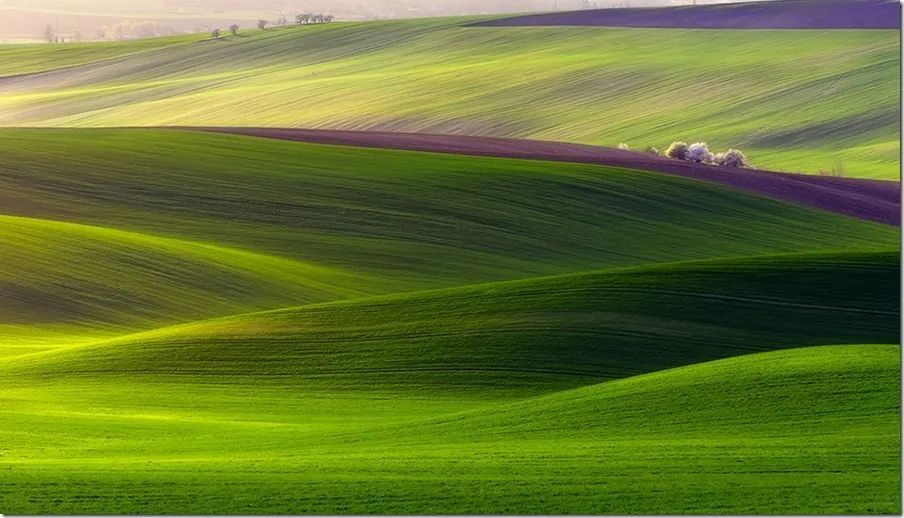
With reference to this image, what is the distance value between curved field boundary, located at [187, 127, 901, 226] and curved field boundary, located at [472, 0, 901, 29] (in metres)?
12.8

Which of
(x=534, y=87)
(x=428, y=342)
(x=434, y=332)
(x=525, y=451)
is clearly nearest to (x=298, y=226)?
(x=434, y=332)

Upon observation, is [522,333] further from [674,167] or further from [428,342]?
[674,167]

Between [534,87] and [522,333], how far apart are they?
30664mm

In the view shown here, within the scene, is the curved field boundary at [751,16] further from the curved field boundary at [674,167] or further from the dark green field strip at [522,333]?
the dark green field strip at [522,333]

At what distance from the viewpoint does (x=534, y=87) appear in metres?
44.1

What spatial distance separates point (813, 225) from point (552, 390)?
1238cm

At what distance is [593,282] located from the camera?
1560cm

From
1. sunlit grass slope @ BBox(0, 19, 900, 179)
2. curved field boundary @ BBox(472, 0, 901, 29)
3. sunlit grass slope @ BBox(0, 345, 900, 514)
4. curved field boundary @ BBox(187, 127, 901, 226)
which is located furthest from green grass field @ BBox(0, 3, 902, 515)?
curved field boundary @ BBox(472, 0, 901, 29)

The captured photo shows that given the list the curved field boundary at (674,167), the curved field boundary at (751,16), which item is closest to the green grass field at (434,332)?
the curved field boundary at (674,167)

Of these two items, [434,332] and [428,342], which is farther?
[434,332]

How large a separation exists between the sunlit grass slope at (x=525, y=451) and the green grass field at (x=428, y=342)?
3 cm

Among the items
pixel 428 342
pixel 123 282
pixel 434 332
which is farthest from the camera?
pixel 123 282

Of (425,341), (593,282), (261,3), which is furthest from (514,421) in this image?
(261,3)

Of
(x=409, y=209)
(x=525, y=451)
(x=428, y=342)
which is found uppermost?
(x=409, y=209)
